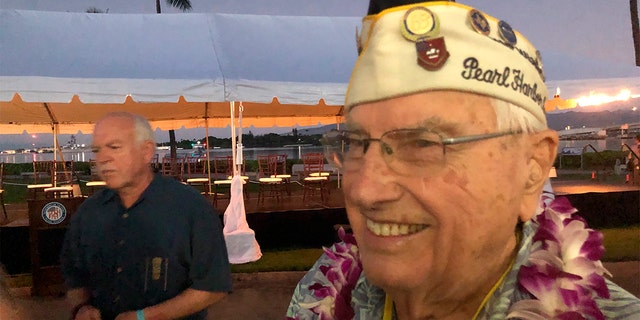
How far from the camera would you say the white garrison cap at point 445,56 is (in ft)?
2.92

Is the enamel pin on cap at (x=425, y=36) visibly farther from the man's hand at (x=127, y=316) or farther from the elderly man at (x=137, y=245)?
the man's hand at (x=127, y=316)

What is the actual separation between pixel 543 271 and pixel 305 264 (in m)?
6.02

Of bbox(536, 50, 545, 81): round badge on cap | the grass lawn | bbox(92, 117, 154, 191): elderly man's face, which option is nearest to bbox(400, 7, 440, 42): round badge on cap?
bbox(536, 50, 545, 81): round badge on cap

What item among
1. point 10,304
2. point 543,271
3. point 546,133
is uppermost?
point 546,133

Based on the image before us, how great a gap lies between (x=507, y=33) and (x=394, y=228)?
1.38 feet

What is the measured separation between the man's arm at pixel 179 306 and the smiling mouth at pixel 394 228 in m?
1.46

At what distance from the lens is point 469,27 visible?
919 millimetres

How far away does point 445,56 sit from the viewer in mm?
898

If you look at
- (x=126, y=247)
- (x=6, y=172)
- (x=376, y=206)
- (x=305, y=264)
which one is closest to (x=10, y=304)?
(x=126, y=247)

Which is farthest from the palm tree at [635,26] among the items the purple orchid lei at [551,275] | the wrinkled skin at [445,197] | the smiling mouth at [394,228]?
the smiling mouth at [394,228]

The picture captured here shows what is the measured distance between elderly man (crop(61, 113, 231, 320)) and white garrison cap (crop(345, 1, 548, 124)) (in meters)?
1.47

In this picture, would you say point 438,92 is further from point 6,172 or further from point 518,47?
point 6,172

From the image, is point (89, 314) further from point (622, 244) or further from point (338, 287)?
point (622, 244)

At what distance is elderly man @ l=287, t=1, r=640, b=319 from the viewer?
2.89 feet
